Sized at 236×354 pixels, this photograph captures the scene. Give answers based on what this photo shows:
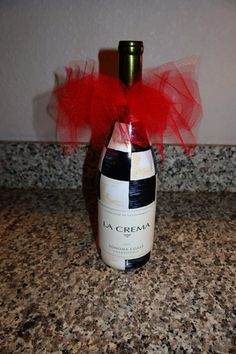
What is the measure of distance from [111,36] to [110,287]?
1.42ft

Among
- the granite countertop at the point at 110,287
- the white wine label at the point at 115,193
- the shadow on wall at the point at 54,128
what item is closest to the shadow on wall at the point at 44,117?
the shadow on wall at the point at 54,128

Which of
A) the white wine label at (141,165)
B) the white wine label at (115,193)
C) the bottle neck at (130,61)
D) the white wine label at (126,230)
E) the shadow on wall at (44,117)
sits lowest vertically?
the white wine label at (126,230)

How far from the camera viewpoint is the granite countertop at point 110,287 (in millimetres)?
331

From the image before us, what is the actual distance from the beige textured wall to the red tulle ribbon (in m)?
0.13

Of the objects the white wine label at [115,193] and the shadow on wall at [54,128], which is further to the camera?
the shadow on wall at [54,128]

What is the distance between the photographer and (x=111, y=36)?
1.73 feet

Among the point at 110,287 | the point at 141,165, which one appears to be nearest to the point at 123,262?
the point at 110,287

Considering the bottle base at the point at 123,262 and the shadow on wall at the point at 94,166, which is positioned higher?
the shadow on wall at the point at 94,166

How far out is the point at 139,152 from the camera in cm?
39

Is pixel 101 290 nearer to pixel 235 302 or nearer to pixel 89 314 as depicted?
pixel 89 314

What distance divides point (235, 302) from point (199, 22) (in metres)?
0.46

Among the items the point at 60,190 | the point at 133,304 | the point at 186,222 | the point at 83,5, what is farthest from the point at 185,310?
the point at 83,5

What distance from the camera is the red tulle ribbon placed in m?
0.37

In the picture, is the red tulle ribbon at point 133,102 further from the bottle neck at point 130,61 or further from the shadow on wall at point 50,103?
the shadow on wall at point 50,103
